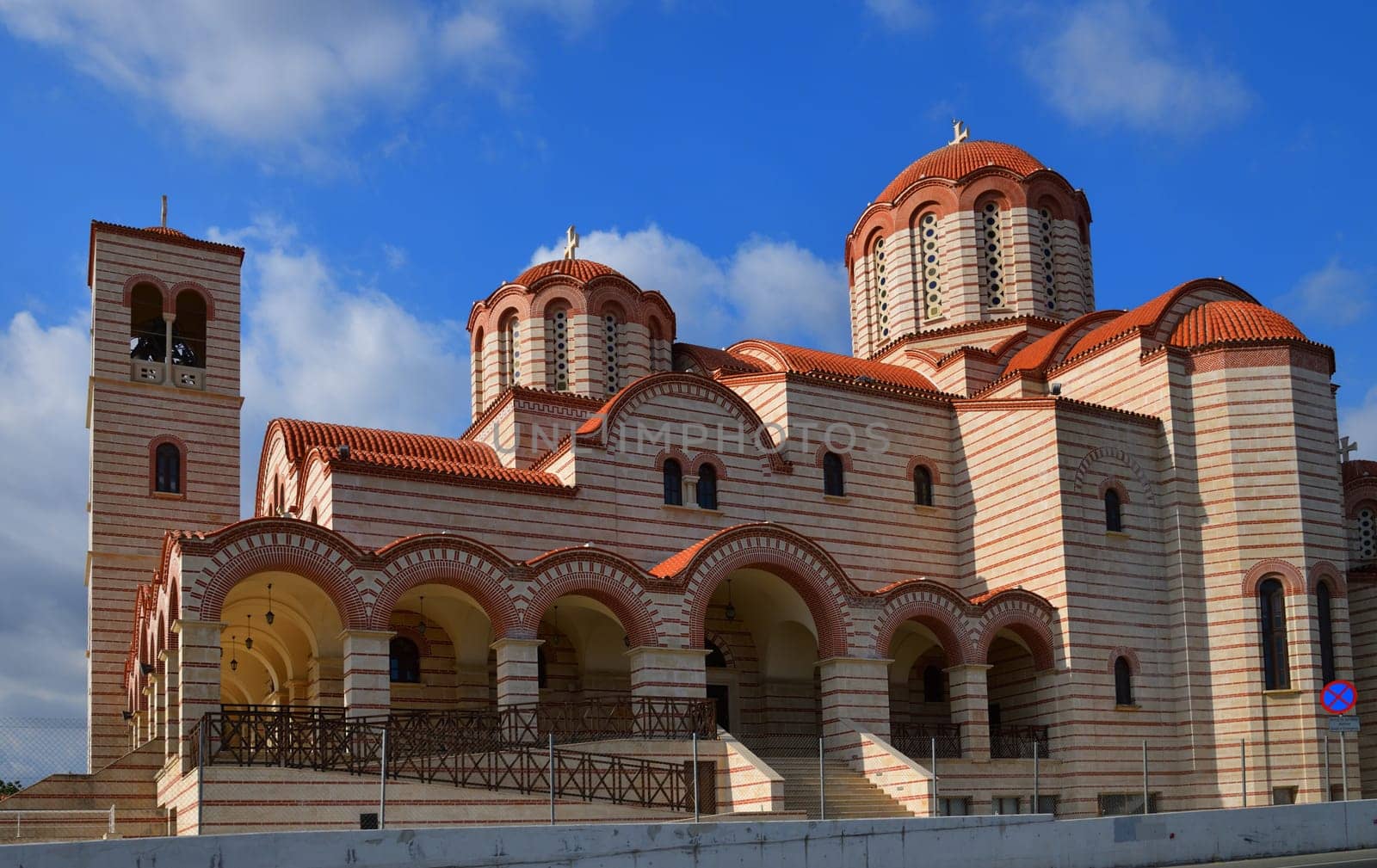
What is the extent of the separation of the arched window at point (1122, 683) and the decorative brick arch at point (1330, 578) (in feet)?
11.5

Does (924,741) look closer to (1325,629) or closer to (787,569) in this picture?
(787,569)

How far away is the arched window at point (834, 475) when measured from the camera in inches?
1121

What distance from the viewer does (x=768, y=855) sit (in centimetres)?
1459

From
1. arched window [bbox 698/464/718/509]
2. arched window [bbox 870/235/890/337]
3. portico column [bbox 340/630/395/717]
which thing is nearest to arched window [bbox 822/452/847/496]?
arched window [bbox 698/464/718/509]

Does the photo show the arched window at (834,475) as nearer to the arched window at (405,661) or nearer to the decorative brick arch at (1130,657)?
the decorative brick arch at (1130,657)

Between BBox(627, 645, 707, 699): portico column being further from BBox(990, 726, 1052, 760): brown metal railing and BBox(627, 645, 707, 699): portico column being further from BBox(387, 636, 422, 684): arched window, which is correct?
BBox(990, 726, 1052, 760): brown metal railing

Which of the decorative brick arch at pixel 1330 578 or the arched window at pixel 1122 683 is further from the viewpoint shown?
the arched window at pixel 1122 683

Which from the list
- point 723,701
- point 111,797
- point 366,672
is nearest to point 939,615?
point 723,701

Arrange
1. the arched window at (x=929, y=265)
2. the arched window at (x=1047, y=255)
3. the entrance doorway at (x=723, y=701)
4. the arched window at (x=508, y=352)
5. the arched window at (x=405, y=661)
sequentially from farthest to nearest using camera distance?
the arched window at (x=929, y=265) < the arched window at (x=1047, y=255) < the arched window at (x=508, y=352) < the entrance doorway at (x=723, y=701) < the arched window at (x=405, y=661)

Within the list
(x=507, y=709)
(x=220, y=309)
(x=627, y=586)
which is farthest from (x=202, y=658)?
(x=220, y=309)

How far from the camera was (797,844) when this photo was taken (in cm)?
1478

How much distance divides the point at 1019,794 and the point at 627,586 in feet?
26.4

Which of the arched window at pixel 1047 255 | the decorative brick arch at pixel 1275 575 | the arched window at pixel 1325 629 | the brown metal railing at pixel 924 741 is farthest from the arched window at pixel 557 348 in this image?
the arched window at pixel 1325 629

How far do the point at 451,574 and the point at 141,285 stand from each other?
12193mm
